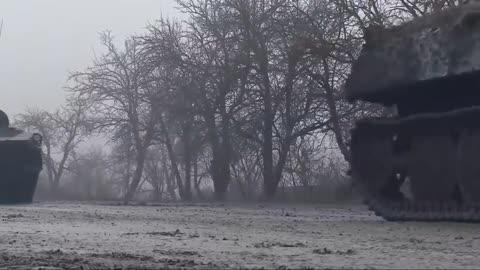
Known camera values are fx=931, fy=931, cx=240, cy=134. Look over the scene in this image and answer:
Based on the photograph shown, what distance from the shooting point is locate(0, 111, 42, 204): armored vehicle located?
23.5 meters

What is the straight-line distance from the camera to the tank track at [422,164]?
41.0 ft

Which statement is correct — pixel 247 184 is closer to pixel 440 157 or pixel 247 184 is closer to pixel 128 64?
pixel 128 64

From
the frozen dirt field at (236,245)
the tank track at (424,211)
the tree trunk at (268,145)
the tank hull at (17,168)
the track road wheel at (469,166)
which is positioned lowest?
the frozen dirt field at (236,245)

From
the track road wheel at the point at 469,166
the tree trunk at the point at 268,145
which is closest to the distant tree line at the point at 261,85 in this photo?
the tree trunk at the point at 268,145

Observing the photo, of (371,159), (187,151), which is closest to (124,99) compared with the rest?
(187,151)

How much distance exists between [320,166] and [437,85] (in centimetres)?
1935

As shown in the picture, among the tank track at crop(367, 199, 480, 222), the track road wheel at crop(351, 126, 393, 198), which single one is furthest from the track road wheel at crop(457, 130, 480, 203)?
the track road wheel at crop(351, 126, 393, 198)

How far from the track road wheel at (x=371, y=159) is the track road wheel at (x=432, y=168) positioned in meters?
0.42

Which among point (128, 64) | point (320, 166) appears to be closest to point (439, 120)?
point (320, 166)

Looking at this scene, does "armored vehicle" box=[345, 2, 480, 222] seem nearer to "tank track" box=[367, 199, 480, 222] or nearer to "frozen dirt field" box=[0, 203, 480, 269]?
"tank track" box=[367, 199, 480, 222]

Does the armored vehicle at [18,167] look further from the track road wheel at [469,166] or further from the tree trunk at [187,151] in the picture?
the track road wheel at [469,166]

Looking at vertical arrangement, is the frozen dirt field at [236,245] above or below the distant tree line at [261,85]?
below

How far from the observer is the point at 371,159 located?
14.2 meters

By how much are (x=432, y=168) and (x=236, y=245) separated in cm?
601
